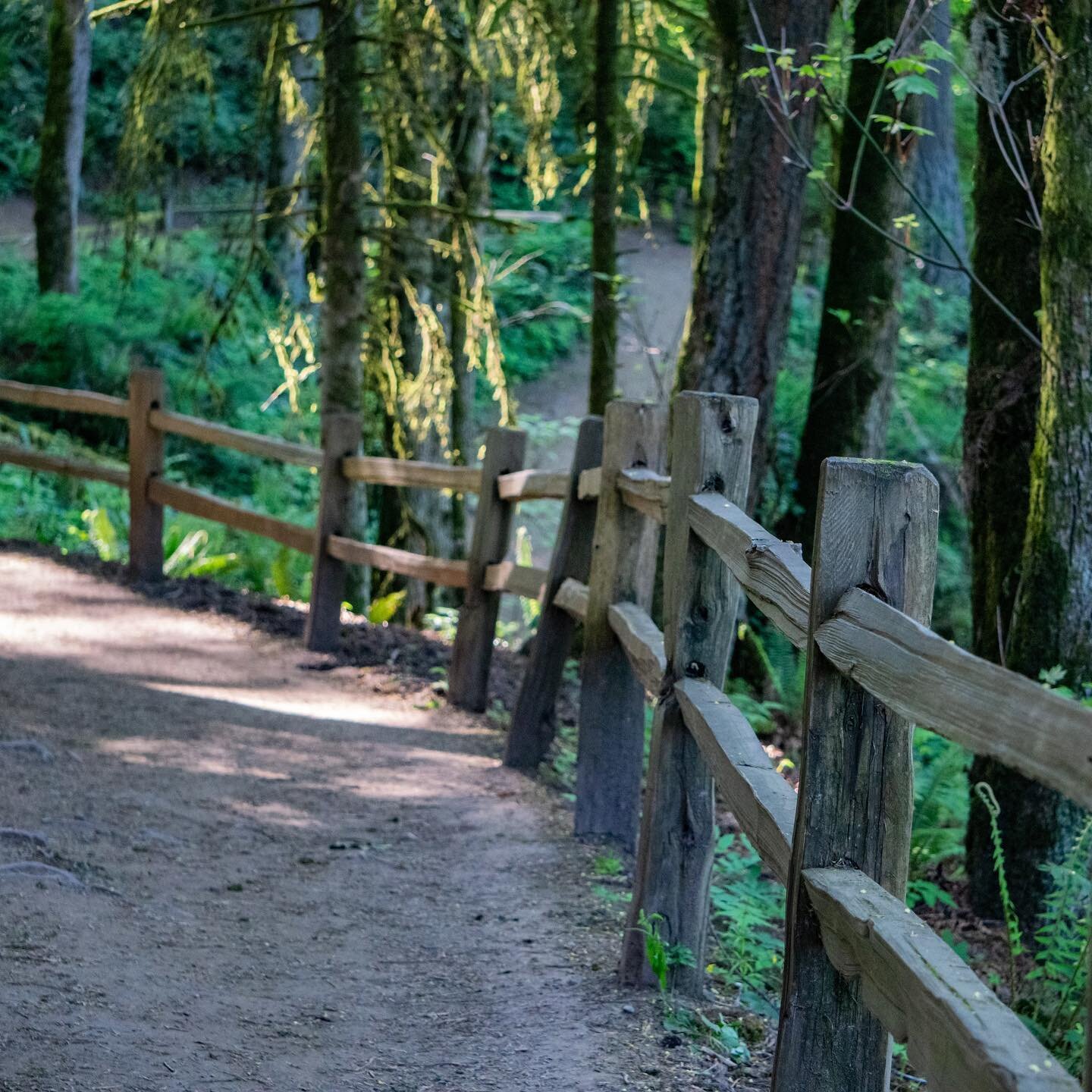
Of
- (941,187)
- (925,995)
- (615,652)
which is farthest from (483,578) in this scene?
(941,187)

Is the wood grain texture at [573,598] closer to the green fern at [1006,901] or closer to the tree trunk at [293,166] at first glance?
Answer: the green fern at [1006,901]

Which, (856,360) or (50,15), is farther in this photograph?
(50,15)

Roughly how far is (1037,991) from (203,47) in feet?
25.5

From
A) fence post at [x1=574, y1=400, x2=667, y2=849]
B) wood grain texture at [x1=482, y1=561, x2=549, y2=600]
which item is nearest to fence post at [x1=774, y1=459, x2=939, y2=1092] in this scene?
fence post at [x1=574, y1=400, x2=667, y2=849]

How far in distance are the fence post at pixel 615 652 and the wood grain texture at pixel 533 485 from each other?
3.09 feet

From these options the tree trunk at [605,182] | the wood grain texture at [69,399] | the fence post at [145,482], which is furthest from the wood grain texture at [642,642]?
the wood grain texture at [69,399]

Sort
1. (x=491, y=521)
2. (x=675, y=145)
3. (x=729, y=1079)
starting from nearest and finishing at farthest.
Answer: (x=729, y=1079) < (x=491, y=521) < (x=675, y=145)

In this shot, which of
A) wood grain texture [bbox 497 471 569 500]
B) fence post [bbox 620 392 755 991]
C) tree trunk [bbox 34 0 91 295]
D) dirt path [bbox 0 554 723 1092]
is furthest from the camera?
tree trunk [bbox 34 0 91 295]

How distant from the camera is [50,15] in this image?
15.3 m

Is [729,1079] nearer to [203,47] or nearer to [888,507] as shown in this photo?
[888,507]

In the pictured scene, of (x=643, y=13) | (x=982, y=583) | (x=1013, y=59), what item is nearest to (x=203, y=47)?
(x=643, y=13)

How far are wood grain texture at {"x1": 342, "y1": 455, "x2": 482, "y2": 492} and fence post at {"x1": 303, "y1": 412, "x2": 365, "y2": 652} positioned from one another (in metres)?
0.10

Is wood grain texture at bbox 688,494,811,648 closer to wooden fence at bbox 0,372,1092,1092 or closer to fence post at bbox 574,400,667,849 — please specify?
wooden fence at bbox 0,372,1092,1092

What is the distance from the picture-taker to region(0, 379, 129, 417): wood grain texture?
10.3m
